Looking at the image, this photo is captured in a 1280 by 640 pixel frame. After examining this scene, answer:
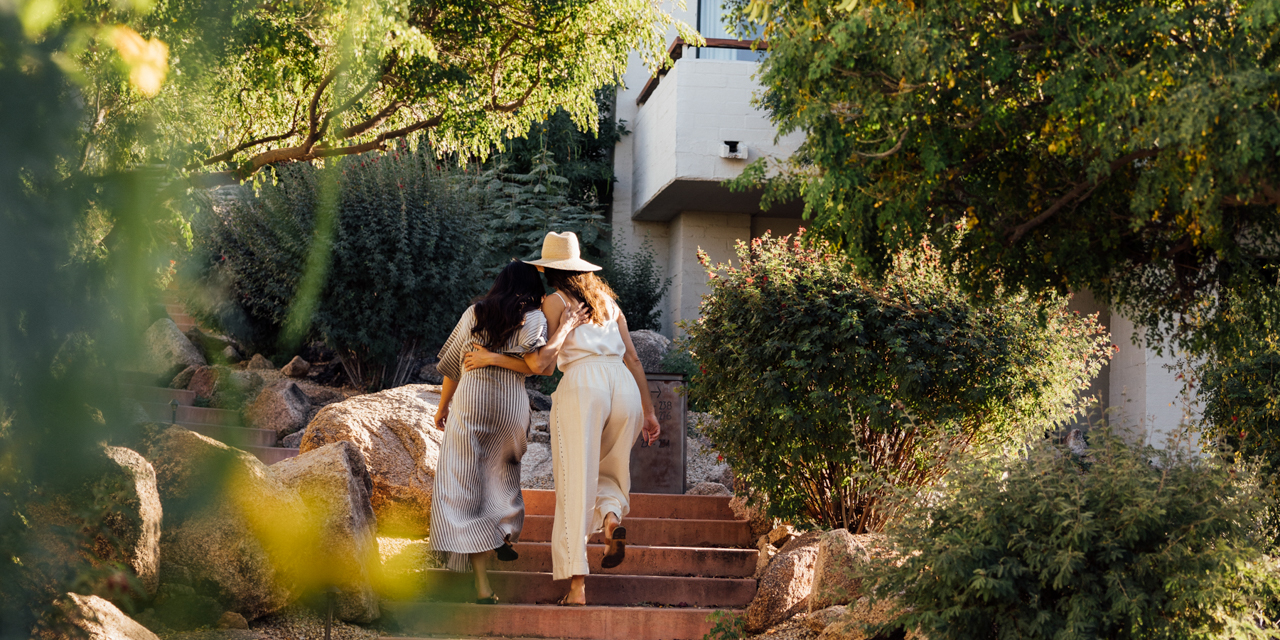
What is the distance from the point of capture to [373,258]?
34.7ft

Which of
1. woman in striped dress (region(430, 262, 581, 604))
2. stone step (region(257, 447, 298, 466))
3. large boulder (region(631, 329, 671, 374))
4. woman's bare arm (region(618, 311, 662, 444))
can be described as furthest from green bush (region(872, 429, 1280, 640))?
large boulder (region(631, 329, 671, 374))

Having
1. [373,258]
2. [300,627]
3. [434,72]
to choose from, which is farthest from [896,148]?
[373,258]

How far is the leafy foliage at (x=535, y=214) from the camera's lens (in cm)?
1408

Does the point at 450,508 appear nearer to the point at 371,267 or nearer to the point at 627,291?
the point at 371,267

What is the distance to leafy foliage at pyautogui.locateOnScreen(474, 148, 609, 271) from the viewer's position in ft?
46.2

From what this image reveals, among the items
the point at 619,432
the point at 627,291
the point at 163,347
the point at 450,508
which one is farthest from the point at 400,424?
the point at 627,291

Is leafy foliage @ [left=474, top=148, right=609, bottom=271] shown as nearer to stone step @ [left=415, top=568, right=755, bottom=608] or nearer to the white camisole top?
stone step @ [left=415, top=568, right=755, bottom=608]

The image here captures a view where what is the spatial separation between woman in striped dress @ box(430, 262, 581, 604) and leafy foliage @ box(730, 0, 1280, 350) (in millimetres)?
1766

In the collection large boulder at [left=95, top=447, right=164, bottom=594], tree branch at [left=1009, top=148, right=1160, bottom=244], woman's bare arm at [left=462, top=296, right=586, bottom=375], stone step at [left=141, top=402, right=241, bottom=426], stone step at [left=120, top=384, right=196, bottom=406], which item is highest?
tree branch at [left=1009, top=148, right=1160, bottom=244]

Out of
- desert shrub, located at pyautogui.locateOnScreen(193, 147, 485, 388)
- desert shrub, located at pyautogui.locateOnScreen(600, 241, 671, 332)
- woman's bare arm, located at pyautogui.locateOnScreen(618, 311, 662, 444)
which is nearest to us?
woman's bare arm, located at pyautogui.locateOnScreen(618, 311, 662, 444)

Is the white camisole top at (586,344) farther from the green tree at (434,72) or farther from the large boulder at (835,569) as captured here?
the green tree at (434,72)

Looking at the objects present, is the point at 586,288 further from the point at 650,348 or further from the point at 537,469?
the point at 650,348

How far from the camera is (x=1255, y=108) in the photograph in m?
2.39

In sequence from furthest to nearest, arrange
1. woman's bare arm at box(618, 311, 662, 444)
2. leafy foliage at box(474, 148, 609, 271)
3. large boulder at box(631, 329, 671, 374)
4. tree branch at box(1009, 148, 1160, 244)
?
leafy foliage at box(474, 148, 609, 271), large boulder at box(631, 329, 671, 374), woman's bare arm at box(618, 311, 662, 444), tree branch at box(1009, 148, 1160, 244)
